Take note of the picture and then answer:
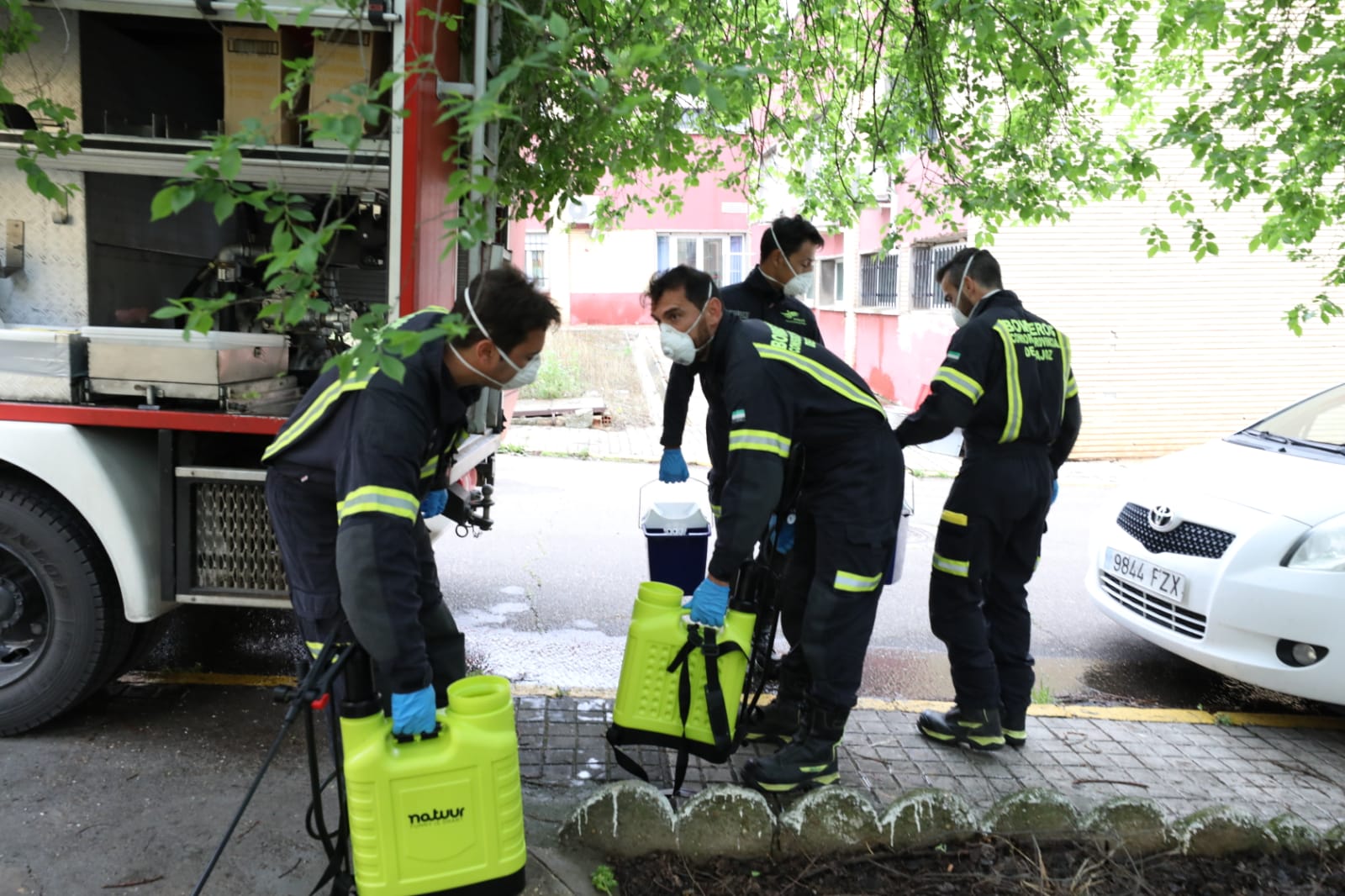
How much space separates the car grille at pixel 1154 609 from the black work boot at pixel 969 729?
1151 millimetres

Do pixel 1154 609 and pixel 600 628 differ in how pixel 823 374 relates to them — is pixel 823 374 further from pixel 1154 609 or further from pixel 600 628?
pixel 600 628

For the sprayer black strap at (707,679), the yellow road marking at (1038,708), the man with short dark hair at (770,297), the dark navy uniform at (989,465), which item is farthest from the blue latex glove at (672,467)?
the sprayer black strap at (707,679)

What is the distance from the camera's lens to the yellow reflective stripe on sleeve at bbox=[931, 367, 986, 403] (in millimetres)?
3758

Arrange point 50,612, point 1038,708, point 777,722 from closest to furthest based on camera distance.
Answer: point 50,612, point 777,722, point 1038,708

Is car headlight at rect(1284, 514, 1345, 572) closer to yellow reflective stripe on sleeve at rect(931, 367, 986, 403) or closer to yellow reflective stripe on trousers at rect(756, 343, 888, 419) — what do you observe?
yellow reflective stripe on sleeve at rect(931, 367, 986, 403)

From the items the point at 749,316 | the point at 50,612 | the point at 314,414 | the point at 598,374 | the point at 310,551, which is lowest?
the point at 50,612

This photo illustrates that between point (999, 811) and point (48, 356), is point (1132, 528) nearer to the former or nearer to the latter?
point (999, 811)

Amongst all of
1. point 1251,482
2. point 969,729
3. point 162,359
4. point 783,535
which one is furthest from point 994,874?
point 162,359

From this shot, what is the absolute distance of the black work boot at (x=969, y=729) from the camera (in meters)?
3.88

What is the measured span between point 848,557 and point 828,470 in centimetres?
30

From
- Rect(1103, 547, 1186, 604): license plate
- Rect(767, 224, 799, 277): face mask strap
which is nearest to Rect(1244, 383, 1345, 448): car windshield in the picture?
Rect(1103, 547, 1186, 604): license plate

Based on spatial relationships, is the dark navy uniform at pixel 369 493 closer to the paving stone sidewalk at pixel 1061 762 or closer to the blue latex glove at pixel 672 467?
the paving stone sidewalk at pixel 1061 762

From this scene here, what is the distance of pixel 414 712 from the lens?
246cm

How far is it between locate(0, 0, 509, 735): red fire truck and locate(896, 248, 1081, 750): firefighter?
1909 mm
